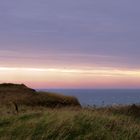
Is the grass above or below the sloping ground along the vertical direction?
below

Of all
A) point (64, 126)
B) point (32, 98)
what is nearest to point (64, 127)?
point (64, 126)

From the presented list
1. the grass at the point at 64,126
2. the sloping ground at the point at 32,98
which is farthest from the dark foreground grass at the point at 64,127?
the sloping ground at the point at 32,98

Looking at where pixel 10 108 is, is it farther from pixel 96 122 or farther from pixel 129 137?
pixel 129 137

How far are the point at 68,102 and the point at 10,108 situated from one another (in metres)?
7.10

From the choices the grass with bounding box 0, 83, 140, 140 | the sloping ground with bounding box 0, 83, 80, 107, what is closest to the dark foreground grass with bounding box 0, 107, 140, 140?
the grass with bounding box 0, 83, 140, 140

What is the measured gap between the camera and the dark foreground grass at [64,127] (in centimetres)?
1841

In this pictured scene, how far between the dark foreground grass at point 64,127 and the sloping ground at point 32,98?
7.48 m

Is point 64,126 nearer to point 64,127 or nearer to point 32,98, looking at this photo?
point 64,127

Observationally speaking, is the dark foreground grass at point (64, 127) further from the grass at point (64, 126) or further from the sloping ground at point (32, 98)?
the sloping ground at point (32, 98)

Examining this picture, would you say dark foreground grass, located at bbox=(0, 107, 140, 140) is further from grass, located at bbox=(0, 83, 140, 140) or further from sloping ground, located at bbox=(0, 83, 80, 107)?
sloping ground, located at bbox=(0, 83, 80, 107)

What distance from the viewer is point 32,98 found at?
30094 mm

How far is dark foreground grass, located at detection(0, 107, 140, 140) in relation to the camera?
18406 millimetres

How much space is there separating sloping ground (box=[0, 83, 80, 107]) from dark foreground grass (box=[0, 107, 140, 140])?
7.48 m

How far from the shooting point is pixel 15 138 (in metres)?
18.1
